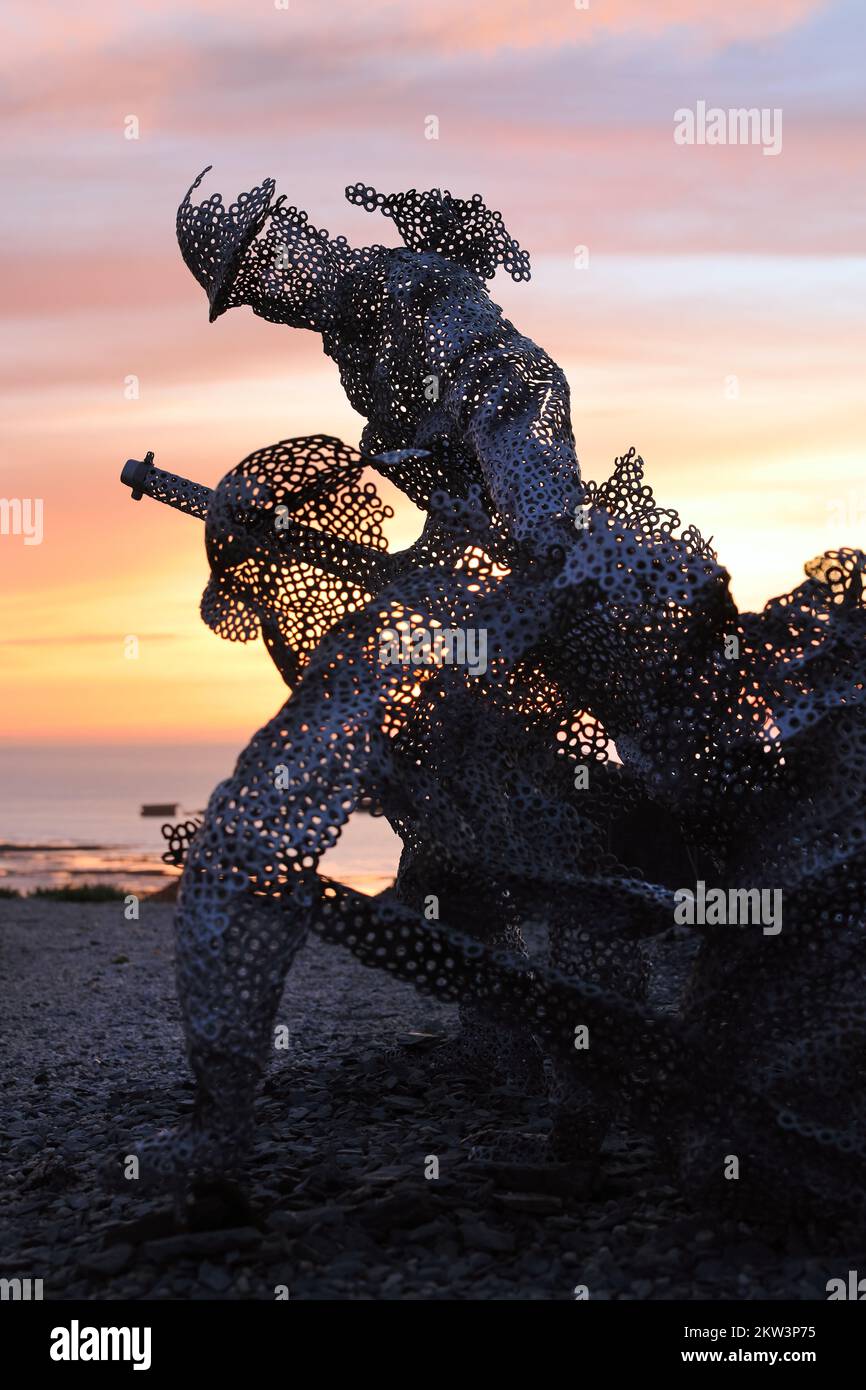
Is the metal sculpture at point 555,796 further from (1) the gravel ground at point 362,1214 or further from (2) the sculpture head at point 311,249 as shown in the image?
(2) the sculpture head at point 311,249

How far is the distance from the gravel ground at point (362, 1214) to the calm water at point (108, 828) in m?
13.4

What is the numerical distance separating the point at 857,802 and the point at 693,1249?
1.72 metres

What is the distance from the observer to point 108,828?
194 ft

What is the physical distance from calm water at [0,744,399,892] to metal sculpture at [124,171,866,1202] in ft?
50.0

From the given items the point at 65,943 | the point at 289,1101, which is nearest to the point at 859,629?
the point at 289,1101

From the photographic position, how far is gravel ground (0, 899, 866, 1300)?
185 inches

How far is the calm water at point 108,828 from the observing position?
34912 millimetres

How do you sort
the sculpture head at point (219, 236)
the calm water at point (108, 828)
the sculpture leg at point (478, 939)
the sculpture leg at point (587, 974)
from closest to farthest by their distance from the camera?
the sculpture leg at point (587, 974), the sculpture leg at point (478, 939), the sculpture head at point (219, 236), the calm water at point (108, 828)

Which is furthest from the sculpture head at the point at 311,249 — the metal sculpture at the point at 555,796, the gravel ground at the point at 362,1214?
the gravel ground at the point at 362,1214

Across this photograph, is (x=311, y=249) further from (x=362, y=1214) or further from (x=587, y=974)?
(x=362, y=1214)

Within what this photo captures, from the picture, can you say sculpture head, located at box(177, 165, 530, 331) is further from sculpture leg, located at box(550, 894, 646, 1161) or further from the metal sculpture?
sculpture leg, located at box(550, 894, 646, 1161)

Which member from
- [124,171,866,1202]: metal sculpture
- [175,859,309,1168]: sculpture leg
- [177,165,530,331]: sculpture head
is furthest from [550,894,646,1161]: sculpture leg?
[177,165,530,331]: sculpture head

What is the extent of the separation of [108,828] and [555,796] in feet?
182
